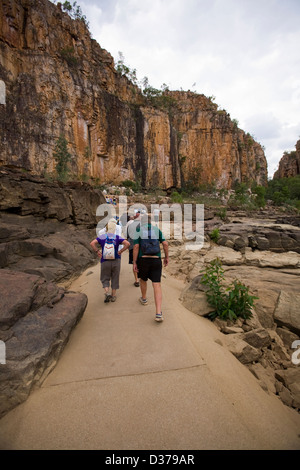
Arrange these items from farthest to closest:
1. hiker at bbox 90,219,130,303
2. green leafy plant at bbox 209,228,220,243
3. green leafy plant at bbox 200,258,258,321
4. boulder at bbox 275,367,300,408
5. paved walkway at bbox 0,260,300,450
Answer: green leafy plant at bbox 209,228,220,243
hiker at bbox 90,219,130,303
green leafy plant at bbox 200,258,258,321
boulder at bbox 275,367,300,408
paved walkway at bbox 0,260,300,450

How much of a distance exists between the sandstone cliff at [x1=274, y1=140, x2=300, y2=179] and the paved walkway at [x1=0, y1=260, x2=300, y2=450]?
6430 centimetres

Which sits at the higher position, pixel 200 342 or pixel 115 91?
pixel 115 91

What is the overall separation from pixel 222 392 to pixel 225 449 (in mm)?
459

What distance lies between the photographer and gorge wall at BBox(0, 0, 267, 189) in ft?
62.8

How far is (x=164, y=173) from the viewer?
34.1 metres

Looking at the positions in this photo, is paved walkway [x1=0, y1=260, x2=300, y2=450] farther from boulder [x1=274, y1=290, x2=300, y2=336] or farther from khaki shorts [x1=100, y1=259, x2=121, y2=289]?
boulder [x1=274, y1=290, x2=300, y2=336]

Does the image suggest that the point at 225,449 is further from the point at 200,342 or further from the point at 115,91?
the point at 115,91

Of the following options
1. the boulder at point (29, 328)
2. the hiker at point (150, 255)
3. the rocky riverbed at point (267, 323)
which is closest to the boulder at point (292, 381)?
the rocky riverbed at point (267, 323)

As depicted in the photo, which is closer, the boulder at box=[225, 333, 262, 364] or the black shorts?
the boulder at box=[225, 333, 262, 364]

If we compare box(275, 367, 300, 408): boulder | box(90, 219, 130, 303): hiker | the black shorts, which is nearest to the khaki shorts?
box(90, 219, 130, 303): hiker

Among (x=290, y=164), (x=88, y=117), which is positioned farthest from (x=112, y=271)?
(x=290, y=164)

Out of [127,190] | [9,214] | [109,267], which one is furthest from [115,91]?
[109,267]

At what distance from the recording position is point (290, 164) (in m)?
54.5

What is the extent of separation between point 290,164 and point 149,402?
220ft
